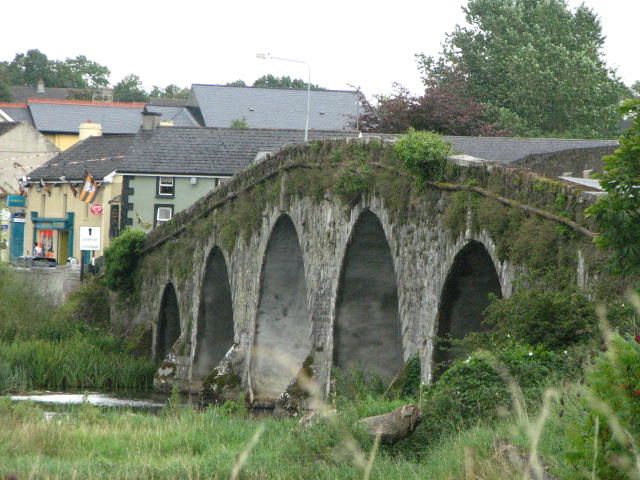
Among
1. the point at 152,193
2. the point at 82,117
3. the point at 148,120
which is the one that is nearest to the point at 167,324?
the point at 152,193

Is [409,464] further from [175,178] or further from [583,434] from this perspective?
[175,178]

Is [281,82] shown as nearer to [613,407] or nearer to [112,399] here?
[112,399]

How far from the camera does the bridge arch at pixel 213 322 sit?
33.5 metres

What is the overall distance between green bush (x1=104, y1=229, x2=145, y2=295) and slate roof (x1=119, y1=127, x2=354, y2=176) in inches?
402

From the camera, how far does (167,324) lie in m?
37.7

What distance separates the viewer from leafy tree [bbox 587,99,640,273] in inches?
414

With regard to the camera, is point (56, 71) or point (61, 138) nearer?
point (61, 138)

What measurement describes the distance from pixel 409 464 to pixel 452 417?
107 centimetres

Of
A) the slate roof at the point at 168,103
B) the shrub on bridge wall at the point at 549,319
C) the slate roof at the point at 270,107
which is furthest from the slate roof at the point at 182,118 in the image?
the shrub on bridge wall at the point at 549,319

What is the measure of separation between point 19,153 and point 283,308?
4102cm

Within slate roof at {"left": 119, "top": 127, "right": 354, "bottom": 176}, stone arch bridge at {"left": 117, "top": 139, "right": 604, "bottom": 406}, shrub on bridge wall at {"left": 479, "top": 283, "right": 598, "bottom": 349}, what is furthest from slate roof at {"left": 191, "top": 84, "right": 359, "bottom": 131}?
shrub on bridge wall at {"left": 479, "top": 283, "right": 598, "bottom": 349}

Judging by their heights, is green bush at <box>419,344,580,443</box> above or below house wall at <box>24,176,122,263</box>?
above

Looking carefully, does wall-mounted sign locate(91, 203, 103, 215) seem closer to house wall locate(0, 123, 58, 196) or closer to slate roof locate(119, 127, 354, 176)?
slate roof locate(119, 127, 354, 176)

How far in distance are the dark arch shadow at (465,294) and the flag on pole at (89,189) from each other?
107 ft
